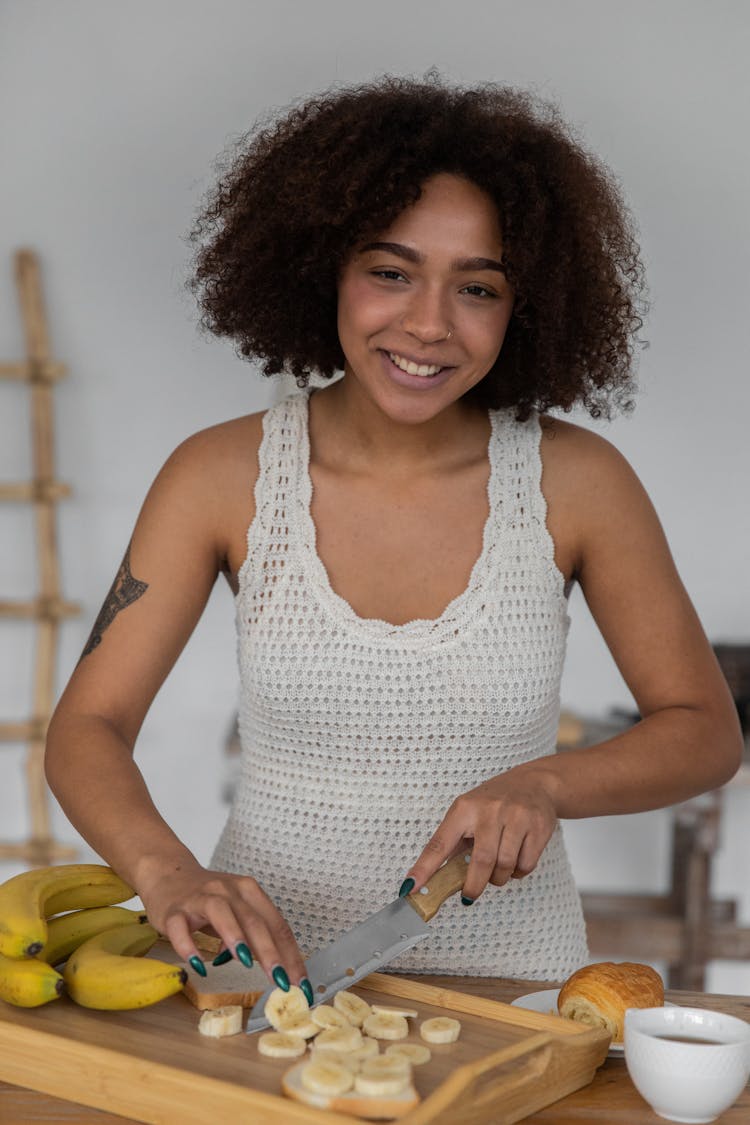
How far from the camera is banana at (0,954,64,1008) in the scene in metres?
1.18

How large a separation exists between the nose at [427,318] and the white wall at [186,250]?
2.14 meters

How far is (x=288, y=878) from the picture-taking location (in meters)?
1.66

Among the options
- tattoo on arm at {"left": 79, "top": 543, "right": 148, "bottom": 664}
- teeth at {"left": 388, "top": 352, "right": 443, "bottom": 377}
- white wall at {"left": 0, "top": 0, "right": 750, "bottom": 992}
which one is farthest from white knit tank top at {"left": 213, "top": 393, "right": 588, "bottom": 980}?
white wall at {"left": 0, "top": 0, "right": 750, "bottom": 992}

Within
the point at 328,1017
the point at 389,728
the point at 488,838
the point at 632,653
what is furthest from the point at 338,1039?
the point at 632,653

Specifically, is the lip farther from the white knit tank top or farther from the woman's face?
the white knit tank top

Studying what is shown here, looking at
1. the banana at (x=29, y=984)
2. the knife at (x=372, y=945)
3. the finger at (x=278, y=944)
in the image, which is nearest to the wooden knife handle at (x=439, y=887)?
the knife at (x=372, y=945)

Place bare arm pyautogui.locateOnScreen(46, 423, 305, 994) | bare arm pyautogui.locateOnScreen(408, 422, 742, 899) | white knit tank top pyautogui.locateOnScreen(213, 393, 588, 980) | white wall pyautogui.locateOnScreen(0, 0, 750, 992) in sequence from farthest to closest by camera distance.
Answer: white wall pyautogui.locateOnScreen(0, 0, 750, 992)
white knit tank top pyautogui.locateOnScreen(213, 393, 588, 980)
bare arm pyautogui.locateOnScreen(408, 422, 742, 899)
bare arm pyautogui.locateOnScreen(46, 423, 305, 994)

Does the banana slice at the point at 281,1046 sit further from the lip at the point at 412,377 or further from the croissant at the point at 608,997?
the lip at the point at 412,377

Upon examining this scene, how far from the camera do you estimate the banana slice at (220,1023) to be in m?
1.16

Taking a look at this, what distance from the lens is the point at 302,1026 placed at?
1.15m

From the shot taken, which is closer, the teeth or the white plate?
the white plate

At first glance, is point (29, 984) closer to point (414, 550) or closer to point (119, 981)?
point (119, 981)

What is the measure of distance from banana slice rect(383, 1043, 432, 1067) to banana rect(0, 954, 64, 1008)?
29cm

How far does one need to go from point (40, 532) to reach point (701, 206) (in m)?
1.86
